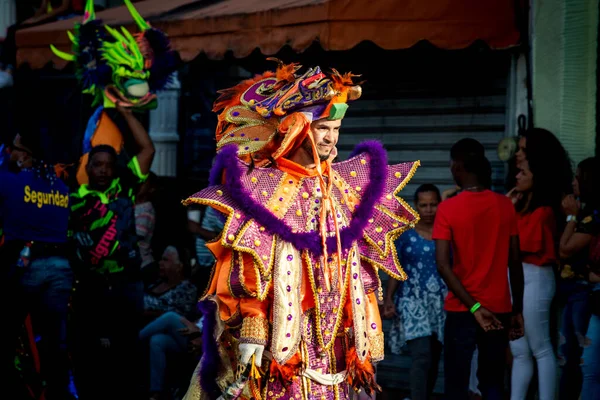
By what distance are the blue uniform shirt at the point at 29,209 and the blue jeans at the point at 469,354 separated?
120 inches

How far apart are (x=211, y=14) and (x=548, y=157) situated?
3.60 m

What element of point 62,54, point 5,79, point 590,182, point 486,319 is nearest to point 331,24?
point 590,182

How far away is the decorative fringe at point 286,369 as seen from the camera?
4477 mm

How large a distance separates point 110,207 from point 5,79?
497 centimetres

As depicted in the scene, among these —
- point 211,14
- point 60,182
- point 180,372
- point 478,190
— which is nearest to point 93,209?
point 60,182

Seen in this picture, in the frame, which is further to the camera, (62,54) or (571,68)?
(62,54)

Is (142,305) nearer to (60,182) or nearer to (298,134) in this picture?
(60,182)

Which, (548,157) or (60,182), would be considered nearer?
(548,157)

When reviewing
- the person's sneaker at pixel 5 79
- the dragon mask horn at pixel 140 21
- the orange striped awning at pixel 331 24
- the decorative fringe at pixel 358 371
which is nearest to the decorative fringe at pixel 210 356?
the decorative fringe at pixel 358 371

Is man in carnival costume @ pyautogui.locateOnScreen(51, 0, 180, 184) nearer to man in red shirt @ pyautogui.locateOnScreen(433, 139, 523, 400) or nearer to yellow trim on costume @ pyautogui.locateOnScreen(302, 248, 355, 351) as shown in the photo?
man in red shirt @ pyautogui.locateOnScreen(433, 139, 523, 400)

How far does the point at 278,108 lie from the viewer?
4.66 metres

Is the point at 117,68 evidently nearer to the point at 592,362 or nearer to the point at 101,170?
the point at 101,170

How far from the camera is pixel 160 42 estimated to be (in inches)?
357

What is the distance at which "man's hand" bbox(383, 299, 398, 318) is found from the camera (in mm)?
7234
